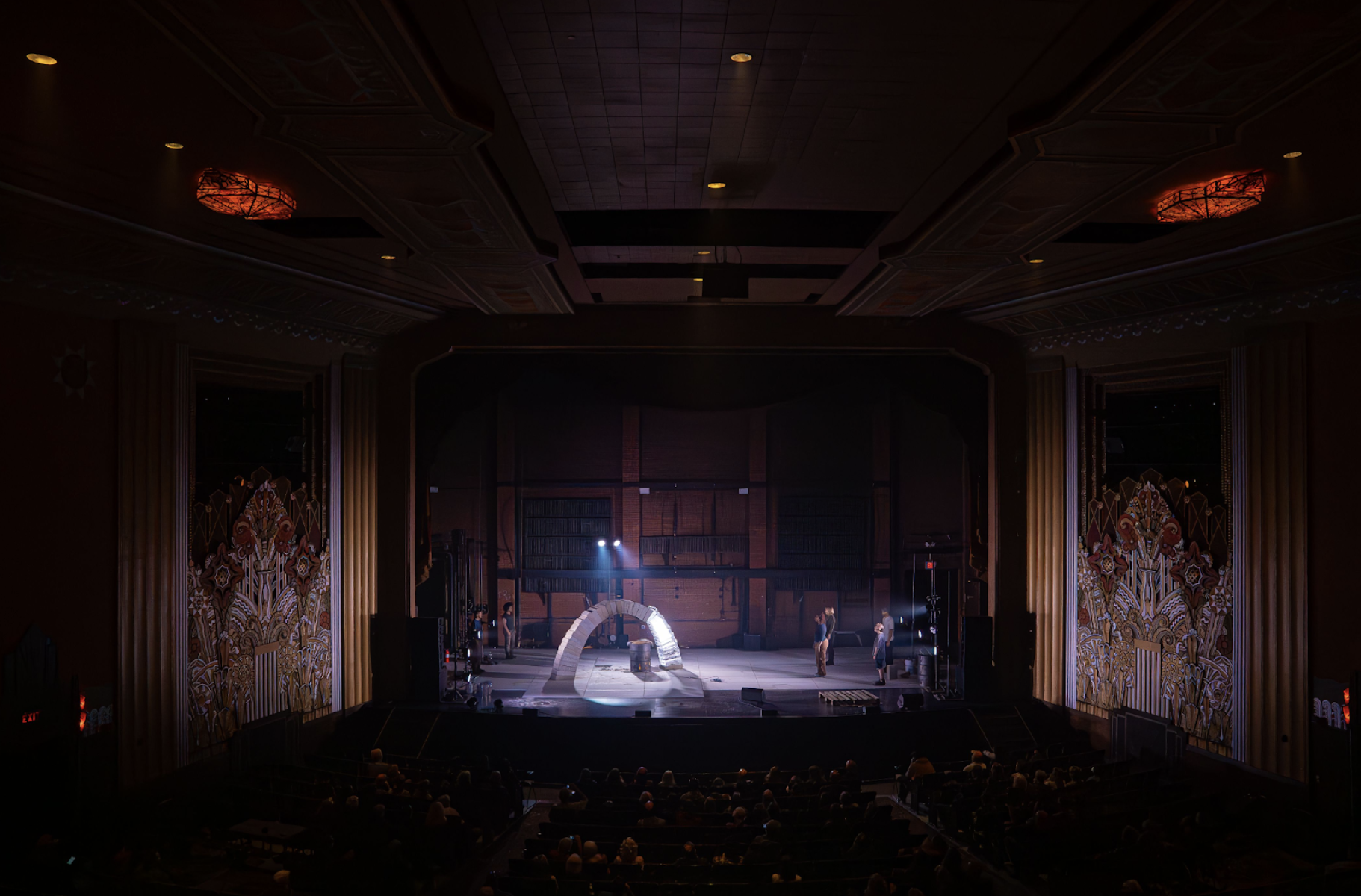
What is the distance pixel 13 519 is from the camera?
927 cm

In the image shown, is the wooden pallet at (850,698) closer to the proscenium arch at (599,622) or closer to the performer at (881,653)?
the performer at (881,653)

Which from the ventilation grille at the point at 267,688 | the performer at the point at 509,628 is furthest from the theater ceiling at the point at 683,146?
the performer at the point at 509,628

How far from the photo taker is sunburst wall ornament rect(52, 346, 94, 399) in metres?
9.77

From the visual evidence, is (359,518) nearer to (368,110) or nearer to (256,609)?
(256,609)

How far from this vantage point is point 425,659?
14.4 meters

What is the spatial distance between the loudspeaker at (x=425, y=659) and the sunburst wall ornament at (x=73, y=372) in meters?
6.20

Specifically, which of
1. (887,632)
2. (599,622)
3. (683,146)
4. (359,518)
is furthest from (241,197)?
(887,632)

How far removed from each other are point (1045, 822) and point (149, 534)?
1068 centimetres

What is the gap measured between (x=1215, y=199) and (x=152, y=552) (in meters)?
12.4

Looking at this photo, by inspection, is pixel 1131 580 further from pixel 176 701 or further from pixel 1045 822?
pixel 176 701

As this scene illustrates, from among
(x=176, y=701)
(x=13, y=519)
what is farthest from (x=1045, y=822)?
(x=13, y=519)

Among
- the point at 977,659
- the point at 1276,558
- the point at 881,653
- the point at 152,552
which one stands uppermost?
the point at 152,552

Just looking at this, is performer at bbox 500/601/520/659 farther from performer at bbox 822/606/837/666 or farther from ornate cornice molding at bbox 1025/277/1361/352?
ornate cornice molding at bbox 1025/277/1361/352

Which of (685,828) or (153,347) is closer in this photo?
(685,828)
